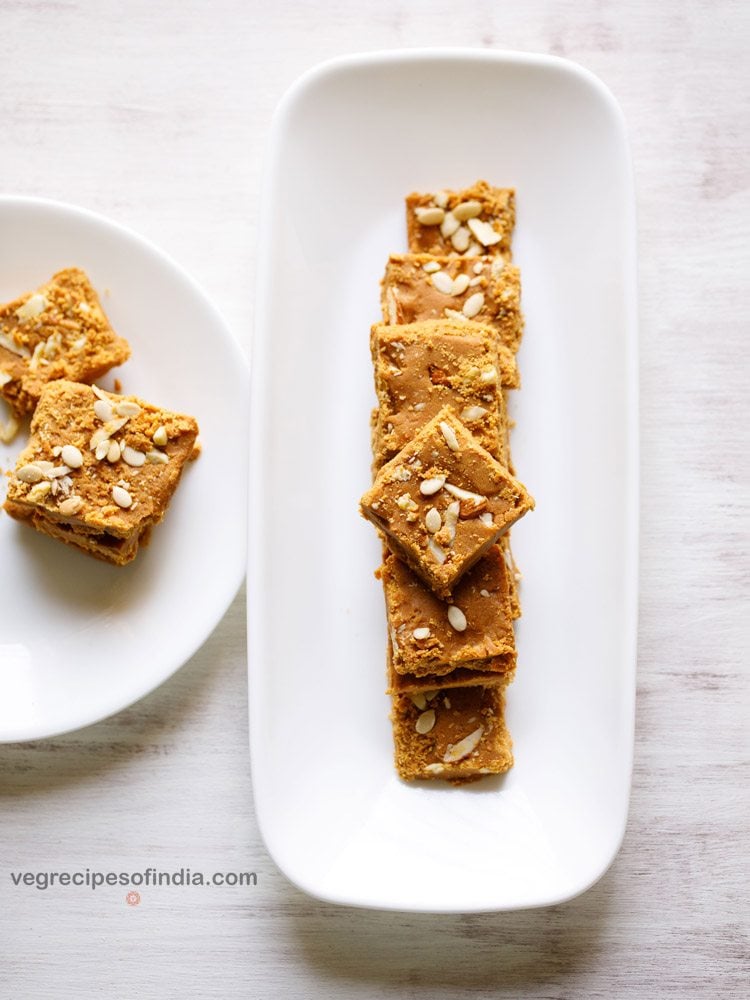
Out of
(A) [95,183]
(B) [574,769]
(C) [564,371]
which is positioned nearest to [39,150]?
(A) [95,183]

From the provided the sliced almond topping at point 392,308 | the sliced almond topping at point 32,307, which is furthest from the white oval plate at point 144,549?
the sliced almond topping at point 392,308

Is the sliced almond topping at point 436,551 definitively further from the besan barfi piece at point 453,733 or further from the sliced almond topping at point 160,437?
the sliced almond topping at point 160,437

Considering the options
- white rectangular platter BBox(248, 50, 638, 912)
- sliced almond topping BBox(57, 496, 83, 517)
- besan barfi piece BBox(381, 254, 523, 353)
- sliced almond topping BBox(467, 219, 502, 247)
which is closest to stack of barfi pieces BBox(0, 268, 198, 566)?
sliced almond topping BBox(57, 496, 83, 517)

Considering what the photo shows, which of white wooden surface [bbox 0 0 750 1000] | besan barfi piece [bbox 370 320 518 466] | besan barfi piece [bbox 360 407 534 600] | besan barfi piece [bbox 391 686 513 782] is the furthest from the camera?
white wooden surface [bbox 0 0 750 1000]

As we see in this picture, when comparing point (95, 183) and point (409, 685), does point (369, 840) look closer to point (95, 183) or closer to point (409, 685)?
point (409, 685)

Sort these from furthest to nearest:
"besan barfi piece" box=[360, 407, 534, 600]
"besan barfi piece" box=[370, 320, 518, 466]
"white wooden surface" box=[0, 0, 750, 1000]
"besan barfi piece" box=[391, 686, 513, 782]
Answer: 1. "white wooden surface" box=[0, 0, 750, 1000]
2. "besan barfi piece" box=[391, 686, 513, 782]
3. "besan barfi piece" box=[370, 320, 518, 466]
4. "besan barfi piece" box=[360, 407, 534, 600]

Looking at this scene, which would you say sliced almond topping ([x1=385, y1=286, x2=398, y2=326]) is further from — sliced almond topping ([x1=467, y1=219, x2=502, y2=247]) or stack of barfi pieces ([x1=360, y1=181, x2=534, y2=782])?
sliced almond topping ([x1=467, y1=219, x2=502, y2=247])

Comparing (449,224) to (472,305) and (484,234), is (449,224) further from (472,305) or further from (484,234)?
(472,305)
